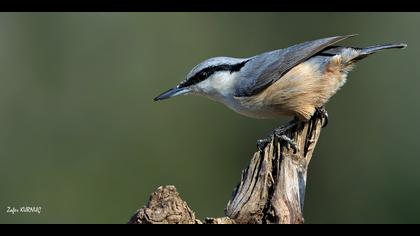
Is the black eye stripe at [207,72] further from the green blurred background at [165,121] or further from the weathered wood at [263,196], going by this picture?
the green blurred background at [165,121]

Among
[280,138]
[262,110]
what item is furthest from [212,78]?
[280,138]

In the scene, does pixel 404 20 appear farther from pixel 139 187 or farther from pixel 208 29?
pixel 139 187

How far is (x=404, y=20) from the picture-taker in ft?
23.6

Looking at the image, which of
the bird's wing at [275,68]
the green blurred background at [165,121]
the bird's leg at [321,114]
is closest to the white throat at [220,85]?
the bird's wing at [275,68]

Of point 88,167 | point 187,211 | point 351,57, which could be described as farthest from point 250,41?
point 187,211

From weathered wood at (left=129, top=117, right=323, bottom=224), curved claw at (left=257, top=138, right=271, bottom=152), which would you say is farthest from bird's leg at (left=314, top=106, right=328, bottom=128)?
curved claw at (left=257, top=138, right=271, bottom=152)

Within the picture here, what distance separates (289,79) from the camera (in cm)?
461

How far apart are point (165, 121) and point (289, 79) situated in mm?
2607

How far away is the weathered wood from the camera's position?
3291 millimetres

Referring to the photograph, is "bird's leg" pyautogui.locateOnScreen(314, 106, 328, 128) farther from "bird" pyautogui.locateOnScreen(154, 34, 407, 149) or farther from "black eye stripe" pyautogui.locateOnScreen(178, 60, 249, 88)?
"black eye stripe" pyautogui.locateOnScreen(178, 60, 249, 88)

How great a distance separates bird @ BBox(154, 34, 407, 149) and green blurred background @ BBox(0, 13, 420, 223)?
144 centimetres

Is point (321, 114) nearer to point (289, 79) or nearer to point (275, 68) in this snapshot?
point (289, 79)

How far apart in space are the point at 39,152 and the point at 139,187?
1112mm

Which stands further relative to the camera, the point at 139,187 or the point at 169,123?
the point at 169,123
